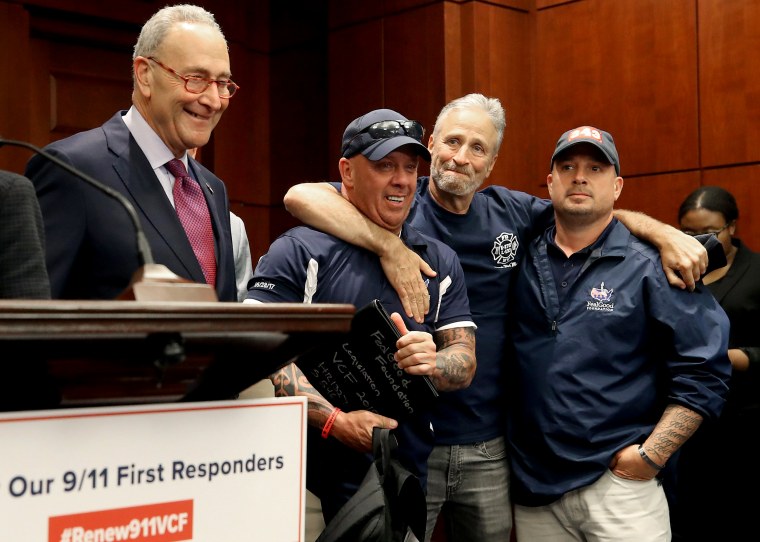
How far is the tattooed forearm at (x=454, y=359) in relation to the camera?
2.16 meters

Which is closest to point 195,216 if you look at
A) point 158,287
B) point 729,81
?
point 158,287

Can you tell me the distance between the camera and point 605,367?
2.54m

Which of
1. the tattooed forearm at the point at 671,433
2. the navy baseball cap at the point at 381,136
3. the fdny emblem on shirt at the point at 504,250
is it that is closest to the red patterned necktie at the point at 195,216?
the navy baseball cap at the point at 381,136

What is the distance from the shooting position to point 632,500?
2.49 m

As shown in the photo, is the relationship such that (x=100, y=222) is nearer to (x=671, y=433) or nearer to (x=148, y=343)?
(x=148, y=343)

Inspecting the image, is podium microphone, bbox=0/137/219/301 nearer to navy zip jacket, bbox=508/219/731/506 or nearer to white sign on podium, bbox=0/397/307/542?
white sign on podium, bbox=0/397/307/542

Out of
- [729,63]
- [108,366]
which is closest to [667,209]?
[729,63]

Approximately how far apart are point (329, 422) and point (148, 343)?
1166mm

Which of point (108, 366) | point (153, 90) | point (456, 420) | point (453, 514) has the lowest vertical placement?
point (453, 514)

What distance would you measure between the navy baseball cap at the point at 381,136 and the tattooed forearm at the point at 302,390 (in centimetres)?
58

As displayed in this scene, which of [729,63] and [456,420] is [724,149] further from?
[456,420]

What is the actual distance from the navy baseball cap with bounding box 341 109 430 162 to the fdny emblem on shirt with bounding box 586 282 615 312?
65 centimetres

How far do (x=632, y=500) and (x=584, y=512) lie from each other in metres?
0.14

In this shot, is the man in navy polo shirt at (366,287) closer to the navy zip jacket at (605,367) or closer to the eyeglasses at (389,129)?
the eyeglasses at (389,129)
